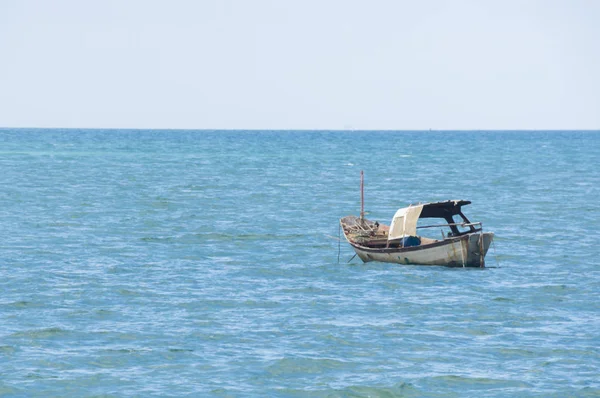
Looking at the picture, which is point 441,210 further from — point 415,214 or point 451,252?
point 451,252

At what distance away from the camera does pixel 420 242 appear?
45812mm

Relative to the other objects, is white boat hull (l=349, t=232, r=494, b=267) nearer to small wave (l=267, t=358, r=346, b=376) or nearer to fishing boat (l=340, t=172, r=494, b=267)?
fishing boat (l=340, t=172, r=494, b=267)

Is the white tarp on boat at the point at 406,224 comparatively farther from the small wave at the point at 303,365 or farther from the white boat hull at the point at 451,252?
the small wave at the point at 303,365

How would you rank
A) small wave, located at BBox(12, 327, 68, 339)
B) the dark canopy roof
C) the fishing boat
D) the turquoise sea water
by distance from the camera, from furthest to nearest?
1. the dark canopy roof
2. the fishing boat
3. small wave, located at BBox(12, 327, 68, 339)
4. the turquoise sea water

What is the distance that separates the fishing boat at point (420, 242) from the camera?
144ft

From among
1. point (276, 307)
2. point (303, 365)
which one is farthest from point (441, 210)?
point (303, 365)

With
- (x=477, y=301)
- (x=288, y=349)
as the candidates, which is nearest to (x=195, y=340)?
(x=288, y=349)

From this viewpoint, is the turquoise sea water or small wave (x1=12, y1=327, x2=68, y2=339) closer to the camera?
the turquoise sea water

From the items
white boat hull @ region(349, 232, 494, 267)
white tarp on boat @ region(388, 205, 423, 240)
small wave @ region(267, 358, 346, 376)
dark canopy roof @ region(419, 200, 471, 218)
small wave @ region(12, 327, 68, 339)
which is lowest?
small wave @ region(267, 358, 346, 376)

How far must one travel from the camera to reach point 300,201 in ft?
256

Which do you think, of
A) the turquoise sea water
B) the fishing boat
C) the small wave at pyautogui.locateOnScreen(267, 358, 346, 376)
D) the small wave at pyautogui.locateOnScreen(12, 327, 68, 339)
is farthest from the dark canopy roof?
the small wave at pyautogui.locateOnScreen(12, 327, 68, 339)

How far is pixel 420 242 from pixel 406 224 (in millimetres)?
1118

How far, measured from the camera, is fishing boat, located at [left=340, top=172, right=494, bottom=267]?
43.8m

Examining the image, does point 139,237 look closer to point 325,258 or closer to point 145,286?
point 325,258
